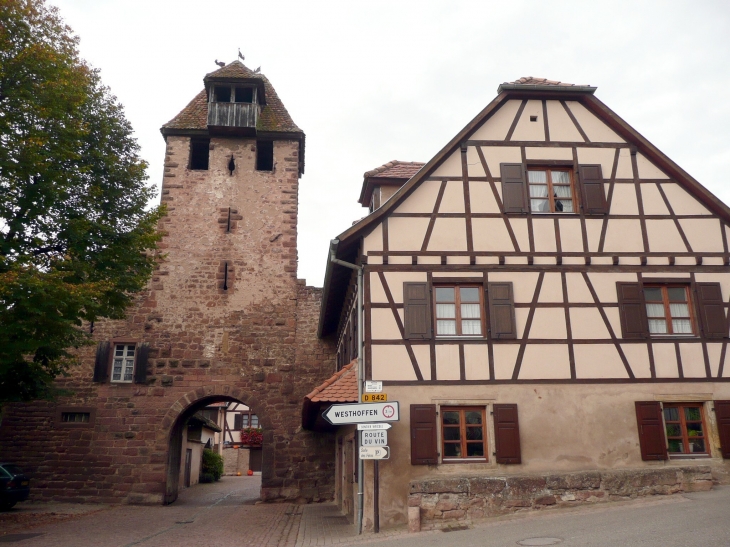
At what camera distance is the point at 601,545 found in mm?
8102

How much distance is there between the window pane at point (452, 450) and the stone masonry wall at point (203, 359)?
8933 mm

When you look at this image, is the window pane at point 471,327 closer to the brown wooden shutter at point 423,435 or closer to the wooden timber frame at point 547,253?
the wooden timber frame at point 547,253

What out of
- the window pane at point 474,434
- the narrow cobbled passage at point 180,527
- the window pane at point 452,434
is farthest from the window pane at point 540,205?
the narrow cobbled passage at point 180,527

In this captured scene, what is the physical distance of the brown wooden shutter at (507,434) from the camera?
11734mm

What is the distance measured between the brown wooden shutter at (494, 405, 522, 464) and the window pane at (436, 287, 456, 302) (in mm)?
2168

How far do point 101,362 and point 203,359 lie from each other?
3.01 m

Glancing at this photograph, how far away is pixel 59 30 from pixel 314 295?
10720mm

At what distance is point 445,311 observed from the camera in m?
12.7

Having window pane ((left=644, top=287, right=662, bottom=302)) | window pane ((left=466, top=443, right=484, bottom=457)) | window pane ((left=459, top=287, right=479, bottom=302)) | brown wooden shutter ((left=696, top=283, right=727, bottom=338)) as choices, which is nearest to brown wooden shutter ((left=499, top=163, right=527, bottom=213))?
window pane ((left=459, top=287, right=479, bottom=302))

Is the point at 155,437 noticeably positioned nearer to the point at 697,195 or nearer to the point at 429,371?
the point at 429,371

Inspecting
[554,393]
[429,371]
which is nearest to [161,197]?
[429,371]

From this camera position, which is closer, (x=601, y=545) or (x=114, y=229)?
(x=601, y=545)

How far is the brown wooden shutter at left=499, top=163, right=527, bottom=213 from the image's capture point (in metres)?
13.3

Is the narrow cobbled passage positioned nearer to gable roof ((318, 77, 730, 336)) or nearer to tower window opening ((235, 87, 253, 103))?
gable roof ((318, 77, 730, 336))
